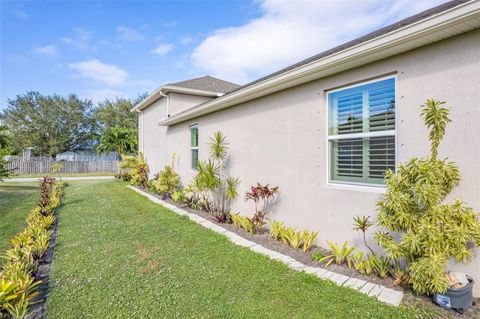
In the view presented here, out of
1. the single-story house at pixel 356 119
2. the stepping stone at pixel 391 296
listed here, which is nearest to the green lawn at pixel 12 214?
the single-story house at pixel 356 119

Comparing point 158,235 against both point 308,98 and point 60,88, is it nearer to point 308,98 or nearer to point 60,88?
point 308,98

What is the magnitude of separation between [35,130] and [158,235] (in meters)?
35.1

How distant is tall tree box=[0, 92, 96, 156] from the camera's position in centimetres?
3141

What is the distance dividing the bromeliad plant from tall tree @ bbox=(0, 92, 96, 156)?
3480 centimetres

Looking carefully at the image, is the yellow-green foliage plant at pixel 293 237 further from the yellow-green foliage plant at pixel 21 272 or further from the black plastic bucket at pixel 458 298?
the yellow-green foliage plant at pixel 21 272

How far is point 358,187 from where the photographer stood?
165 inches

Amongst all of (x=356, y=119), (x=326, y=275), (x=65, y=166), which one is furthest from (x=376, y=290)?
(x=65, y=166)

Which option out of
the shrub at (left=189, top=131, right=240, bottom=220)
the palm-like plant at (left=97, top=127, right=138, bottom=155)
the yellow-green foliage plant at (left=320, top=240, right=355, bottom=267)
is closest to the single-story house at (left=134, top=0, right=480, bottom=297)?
the yellow-green foliage plant at (left=320, top=240, right=355, bottom=267)

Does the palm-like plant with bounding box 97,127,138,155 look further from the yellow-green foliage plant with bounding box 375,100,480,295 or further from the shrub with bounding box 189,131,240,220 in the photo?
the yellow-green foliage plant with bounding box 375,100,480,295

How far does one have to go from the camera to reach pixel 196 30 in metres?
12.8

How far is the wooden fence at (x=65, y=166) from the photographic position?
24.8m

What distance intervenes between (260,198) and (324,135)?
93.4 inches

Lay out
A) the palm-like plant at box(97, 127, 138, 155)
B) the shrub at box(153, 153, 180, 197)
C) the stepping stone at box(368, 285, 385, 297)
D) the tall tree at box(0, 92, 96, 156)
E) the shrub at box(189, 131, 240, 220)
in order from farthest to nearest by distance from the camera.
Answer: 1. the tall tree at box(0, 92, 96, 156)
2. the palm-like plant at box(97, 127, 138, 155)
3. the shrub at box(153, 153, 180, 197)
4. the shrub at box(189, 131, 240, 220)
5. the stepping stone at box(368, 285, 385, 297)

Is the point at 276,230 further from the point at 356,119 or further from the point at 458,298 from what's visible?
the point at 458,298
